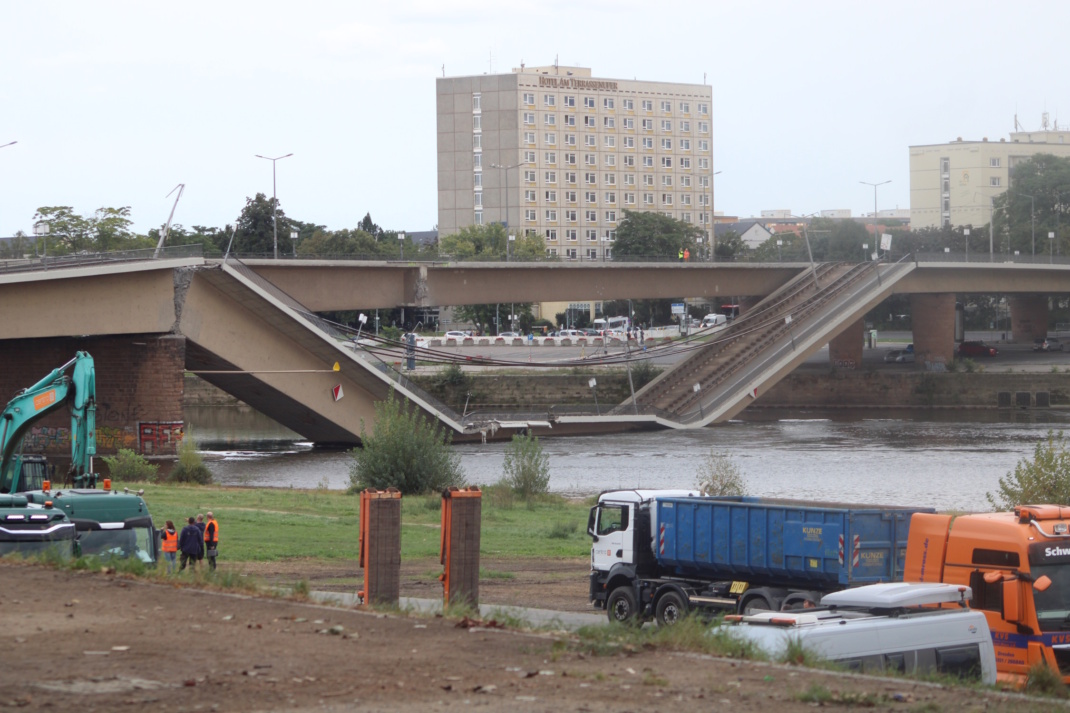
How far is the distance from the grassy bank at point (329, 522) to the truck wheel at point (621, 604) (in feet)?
18.4

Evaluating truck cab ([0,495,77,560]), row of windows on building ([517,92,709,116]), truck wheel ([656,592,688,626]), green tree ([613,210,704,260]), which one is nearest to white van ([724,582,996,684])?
truck wheel ([656,592,688,626])

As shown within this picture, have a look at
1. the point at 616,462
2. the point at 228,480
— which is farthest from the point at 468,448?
the point at 228,480

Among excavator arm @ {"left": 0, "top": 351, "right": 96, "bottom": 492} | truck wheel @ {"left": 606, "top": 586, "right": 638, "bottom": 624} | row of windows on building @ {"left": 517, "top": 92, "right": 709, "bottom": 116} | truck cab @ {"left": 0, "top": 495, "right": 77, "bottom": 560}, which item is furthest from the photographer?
row of windows on building @ {"left": 517, "top": 92, "right": 709, "bottom": 116}

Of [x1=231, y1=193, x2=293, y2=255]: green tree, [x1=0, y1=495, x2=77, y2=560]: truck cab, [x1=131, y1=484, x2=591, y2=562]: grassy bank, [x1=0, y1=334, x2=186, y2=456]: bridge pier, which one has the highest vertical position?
[x1=231, y1=193, x2=293, y2=255]: green tree

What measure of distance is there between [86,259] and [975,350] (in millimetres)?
74821

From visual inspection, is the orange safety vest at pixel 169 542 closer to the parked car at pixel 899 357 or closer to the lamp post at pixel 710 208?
the parked car at pixel 899 357

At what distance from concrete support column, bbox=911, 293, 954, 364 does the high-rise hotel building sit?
55.7 metres

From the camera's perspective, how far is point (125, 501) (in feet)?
64.6

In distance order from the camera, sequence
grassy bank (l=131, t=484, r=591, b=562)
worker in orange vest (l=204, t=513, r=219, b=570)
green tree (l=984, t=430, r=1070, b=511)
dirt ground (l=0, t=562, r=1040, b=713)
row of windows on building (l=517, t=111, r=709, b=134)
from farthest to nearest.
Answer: row of windows on building (l=517, t=111, r=709, b=134)
green tree (l=984, t=430, r=1070, b=511)
grassy bank (l=131, t=484, r=591, b=562)
worker in orange vest (l=204, t=513, r=219, b=570)
dirt ground (l=0, t=562, r=1040, b=713)

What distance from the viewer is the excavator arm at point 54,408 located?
26.4 metres

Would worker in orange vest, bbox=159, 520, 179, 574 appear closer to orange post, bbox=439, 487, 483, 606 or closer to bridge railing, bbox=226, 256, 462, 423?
orange post, bbox=439, 487, 483, 606

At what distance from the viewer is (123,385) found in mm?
50750

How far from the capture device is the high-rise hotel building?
145875 mm

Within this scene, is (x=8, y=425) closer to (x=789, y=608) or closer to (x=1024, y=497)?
(x=789, y=608)
